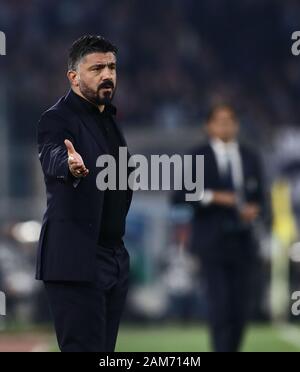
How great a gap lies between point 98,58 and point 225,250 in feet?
13.3

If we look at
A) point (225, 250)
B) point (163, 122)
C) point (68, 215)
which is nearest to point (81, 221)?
point (68, 215)

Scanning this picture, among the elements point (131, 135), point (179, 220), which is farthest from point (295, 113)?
point (179, 220)

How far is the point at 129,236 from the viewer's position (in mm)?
16969

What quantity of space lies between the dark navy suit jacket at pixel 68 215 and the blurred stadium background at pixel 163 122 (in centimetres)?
596

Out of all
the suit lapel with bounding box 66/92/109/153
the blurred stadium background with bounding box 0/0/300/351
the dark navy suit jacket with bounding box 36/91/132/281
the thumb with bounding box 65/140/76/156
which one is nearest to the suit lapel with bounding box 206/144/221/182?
the blurred stadium background with bounding box 0/0/300/351

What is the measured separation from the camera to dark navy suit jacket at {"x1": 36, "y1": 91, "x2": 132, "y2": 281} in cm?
546

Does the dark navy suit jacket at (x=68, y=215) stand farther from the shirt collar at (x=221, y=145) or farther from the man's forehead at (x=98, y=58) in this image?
the shirt collar at (x=221, y=145)

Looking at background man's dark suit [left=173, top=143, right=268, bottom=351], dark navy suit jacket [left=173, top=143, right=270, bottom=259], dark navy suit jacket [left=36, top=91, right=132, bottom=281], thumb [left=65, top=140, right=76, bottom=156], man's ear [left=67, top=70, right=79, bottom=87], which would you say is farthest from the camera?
dark navy suit jacket [left=173, top=143, right=270, bottom=259]

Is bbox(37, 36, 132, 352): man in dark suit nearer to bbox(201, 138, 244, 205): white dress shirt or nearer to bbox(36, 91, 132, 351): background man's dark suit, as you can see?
bbox(36, 91, 132, 351): background man's dark suit

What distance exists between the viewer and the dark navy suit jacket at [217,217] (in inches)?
370

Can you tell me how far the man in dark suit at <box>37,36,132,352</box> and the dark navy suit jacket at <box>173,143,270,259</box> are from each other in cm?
378

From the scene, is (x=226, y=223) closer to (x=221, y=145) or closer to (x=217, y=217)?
(x=217, y=217)

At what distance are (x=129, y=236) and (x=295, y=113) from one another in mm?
6277
